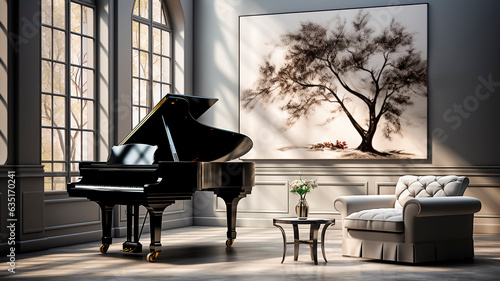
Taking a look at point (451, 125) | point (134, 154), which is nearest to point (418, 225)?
point (134, 154)

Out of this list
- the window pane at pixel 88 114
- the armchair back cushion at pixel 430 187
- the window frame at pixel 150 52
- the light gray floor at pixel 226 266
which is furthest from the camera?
the window frame at pixel 150 52

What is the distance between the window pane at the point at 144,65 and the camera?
8.19m

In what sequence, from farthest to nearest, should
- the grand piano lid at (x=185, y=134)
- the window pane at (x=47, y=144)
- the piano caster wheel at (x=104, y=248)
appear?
the window pane at (x=47, y=144)
the piano caster wheel at (x=104, y=248)
the grand piano lid at (x=185, y=134)

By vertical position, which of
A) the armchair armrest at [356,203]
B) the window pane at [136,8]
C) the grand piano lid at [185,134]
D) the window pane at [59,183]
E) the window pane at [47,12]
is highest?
the window pane at [136,8]

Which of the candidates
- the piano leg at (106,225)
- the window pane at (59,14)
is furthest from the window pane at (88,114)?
the piano leg at (106,225)

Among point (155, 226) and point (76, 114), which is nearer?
point (155, 226)

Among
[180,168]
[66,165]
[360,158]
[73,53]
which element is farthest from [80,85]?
[360,158]

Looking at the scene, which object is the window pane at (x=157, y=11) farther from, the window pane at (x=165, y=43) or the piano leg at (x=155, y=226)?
the piano leg at (x=155, y=226)

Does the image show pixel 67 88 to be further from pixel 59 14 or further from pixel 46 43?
pixel 59 14

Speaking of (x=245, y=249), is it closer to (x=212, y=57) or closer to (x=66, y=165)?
(x=66, y=165)

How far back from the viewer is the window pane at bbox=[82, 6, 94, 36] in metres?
7.21

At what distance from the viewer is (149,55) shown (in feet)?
27.4


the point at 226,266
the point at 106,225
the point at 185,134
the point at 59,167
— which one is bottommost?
the point at 226,266

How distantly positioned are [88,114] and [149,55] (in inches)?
58.3
